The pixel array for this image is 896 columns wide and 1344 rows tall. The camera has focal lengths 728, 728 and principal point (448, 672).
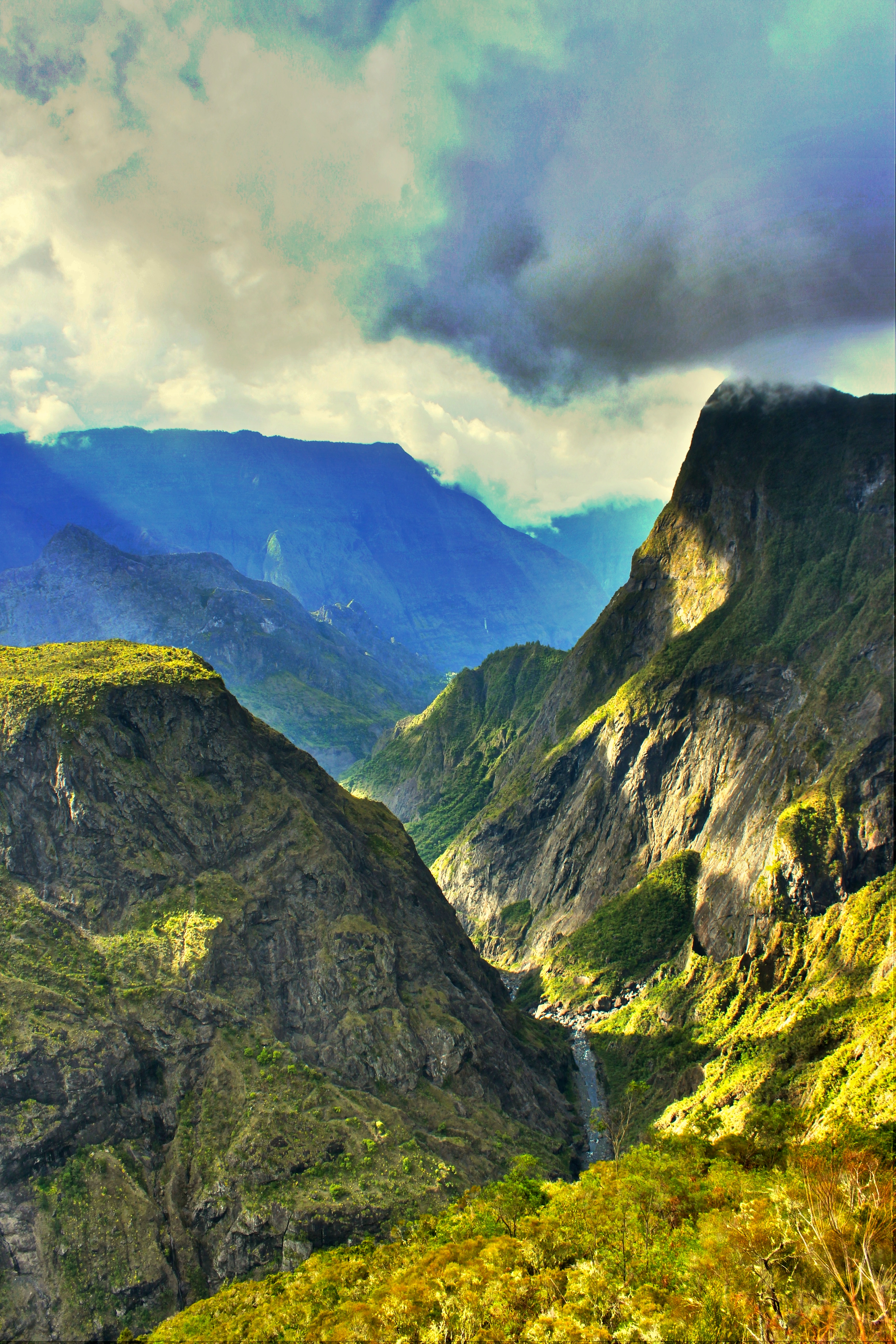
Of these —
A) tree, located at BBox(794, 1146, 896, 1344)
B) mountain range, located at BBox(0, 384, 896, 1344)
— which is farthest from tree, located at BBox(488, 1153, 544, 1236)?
tree, located at BBox(794, 1146, 896, 1344)

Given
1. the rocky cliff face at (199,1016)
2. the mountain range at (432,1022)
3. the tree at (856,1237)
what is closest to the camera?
the tree at (856,1237)

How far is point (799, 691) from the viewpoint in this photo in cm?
12656

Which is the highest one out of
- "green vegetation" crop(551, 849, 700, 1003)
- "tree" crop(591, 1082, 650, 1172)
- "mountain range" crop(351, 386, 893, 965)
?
"mountain range" crop(351, 386, 893, 965)

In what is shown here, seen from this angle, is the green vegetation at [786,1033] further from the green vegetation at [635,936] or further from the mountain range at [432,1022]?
the green vegetation at [635,936]

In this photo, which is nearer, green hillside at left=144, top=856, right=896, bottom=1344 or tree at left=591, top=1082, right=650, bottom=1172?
green hillside at left=144, top=856, right=896, bottom=1344

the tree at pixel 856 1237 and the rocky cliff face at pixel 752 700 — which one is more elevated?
the rocky cliff face at pixel 752 700

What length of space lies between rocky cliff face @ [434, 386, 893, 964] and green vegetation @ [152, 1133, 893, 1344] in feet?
172

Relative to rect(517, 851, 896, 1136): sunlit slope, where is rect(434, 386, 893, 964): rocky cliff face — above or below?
above

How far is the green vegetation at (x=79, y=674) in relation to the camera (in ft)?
301

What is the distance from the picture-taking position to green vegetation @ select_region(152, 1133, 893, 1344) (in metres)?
31.5

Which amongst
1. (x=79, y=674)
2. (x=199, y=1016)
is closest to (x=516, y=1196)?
(x=199, y=1016)

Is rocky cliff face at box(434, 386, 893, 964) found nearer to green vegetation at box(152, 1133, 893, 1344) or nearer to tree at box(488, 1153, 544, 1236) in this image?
tree at box(488, 1153, 544, 1236)

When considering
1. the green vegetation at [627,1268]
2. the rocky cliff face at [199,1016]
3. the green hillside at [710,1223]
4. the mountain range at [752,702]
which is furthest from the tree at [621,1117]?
the green vegetation at [627,1268]

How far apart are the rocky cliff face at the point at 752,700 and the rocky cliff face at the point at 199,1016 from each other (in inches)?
2016
